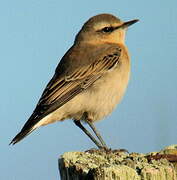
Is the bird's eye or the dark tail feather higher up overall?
the bird's eye

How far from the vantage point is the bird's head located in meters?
8.41

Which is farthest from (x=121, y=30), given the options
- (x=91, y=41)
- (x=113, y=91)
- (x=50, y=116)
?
(x=50, y=116)

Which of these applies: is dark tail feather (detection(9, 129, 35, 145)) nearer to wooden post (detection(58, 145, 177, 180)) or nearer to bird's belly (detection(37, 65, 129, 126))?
bird's belly (detection(37, 65, 129, 126))

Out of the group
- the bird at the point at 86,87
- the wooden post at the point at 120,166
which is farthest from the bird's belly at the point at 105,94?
the wooden post at the point at 120,166

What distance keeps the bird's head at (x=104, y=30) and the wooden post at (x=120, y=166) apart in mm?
4033

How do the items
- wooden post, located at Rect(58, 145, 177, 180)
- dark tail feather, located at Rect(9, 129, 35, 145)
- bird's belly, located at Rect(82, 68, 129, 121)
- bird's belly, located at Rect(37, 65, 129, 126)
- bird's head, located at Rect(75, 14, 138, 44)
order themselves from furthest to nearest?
bird's head, located at Rect(75, 14, 138, 44), bird's belly, located at Rect(82, 68, 129, 121), bird's belly, located at Rect(37, 65, 129, 126), dark tail feather, located at Rect(9, 129, 35, 145), wooden post, located at Rect(58, 145, 177, 180)

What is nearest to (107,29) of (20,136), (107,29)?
(107,29)

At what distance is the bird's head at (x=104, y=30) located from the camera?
841cm

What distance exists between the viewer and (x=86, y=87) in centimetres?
725

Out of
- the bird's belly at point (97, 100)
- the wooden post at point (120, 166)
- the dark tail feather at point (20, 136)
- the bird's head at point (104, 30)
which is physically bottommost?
the wooden post at point (120, 166)

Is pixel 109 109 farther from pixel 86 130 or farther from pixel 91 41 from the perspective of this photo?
pixel 91 41

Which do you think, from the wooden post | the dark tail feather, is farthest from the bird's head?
the wooden post

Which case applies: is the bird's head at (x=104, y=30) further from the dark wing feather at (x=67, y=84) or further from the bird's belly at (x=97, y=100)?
the bird's belly at (x=97, y=100)

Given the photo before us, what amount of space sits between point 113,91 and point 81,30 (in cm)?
186
